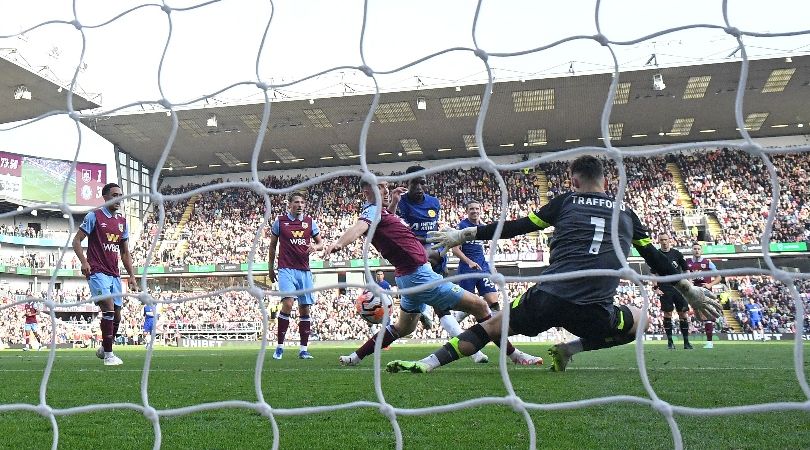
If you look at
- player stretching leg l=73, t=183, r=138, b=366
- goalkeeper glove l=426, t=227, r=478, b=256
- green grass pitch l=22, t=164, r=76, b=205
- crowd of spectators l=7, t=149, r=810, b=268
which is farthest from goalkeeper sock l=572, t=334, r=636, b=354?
green grass pitch l=22, t=164, r=76, b=205

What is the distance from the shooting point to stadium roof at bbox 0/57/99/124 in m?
25.8

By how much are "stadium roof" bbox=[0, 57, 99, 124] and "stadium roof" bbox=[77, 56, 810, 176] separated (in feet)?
5.52

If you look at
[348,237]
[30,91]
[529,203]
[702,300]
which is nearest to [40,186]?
[30,91]

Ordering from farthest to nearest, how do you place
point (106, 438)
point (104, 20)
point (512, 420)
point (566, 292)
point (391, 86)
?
point (391, 86) → point (566, 292) → point (104, 20) → point (512, 420) → point (106, 438)

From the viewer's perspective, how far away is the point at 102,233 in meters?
7.87

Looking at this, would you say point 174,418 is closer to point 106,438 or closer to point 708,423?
point 106,438

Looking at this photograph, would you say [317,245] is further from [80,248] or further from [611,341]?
[611,341]

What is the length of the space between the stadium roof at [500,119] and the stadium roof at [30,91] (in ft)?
5.52

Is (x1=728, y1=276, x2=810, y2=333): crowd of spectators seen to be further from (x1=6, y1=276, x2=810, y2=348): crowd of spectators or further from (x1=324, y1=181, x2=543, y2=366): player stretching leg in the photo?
(x1=324, y1=181, x2=543, y2=366): player stretching leg

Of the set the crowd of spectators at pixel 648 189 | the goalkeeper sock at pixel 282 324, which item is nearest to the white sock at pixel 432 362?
the goalkeeper sock at pixel 282 324

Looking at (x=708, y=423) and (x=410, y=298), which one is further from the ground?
(x=410, y=298)

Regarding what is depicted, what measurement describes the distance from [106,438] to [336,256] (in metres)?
27.3

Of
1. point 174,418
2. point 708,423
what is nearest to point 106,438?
point 174,418

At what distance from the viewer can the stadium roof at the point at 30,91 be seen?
84.7ft
